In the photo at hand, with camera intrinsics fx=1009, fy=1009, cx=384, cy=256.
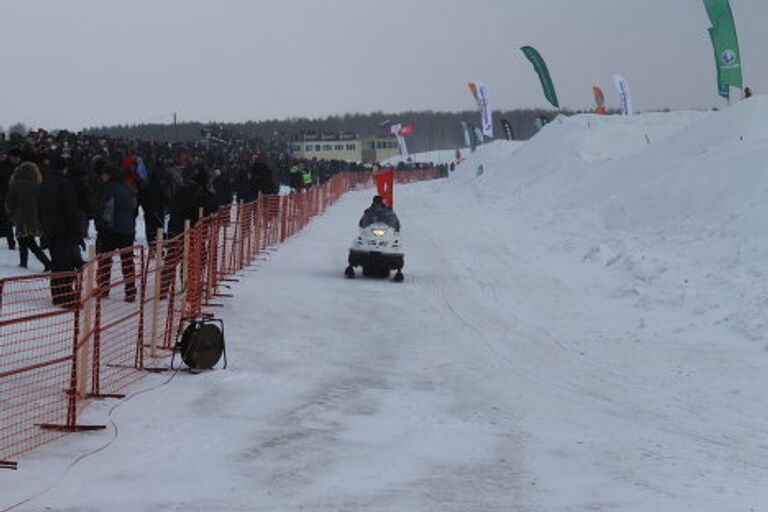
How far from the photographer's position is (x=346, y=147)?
550 ft

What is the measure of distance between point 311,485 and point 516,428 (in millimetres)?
2569

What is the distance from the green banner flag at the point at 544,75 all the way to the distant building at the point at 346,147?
112174 mm

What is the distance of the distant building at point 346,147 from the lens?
545 feet

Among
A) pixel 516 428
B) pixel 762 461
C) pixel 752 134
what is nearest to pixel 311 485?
pixel 516 428

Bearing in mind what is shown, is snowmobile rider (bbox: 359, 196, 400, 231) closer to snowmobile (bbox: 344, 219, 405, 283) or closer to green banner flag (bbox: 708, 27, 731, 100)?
snowmobile (bbox: 344, 219, 405, 283)

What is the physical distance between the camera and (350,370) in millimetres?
11359

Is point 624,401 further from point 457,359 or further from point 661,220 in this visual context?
point 661,220

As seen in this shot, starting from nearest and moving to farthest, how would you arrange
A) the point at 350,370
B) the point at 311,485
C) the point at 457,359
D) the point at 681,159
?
the point at 311,485 → the point at 350,370 → the point at 457,359 → the point at 681,159

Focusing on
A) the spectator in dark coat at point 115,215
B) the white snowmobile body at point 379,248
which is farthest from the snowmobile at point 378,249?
the spectator in dark coat at point 115,215

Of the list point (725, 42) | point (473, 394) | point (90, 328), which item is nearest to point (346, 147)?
point (725, 42)

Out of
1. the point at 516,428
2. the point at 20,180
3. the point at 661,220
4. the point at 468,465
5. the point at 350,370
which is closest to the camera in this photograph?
the point at 468,465

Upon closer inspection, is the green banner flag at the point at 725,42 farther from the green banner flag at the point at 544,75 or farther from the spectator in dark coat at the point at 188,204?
the spectator in dark coat at the point at 188,204

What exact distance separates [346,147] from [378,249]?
149m

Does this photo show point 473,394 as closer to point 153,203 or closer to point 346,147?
point 153,203
